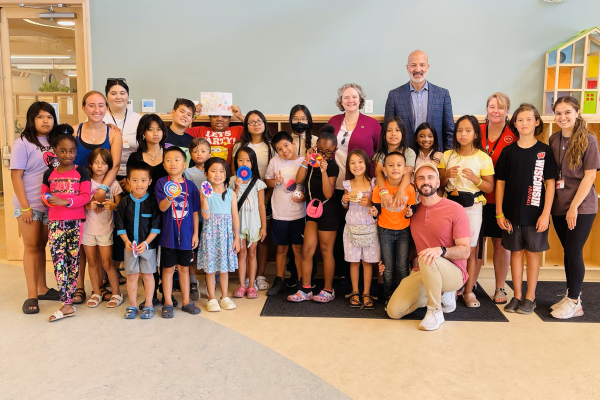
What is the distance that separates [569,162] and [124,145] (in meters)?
3.35

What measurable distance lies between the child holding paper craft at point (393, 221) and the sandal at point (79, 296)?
93.0 inches

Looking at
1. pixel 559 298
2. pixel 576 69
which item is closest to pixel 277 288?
pixel 559 298

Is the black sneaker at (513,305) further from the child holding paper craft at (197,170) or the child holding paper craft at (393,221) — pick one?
the child holding paper craft at (197,170)

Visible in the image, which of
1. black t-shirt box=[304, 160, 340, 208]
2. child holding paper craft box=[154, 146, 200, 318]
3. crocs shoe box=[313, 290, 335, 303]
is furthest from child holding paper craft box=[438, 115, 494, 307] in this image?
child holding paper craft box=[154, 146, 200, 318]

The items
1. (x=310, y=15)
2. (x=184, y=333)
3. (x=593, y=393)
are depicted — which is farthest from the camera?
(x=310, y=15)

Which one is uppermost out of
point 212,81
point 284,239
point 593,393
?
point 212,81

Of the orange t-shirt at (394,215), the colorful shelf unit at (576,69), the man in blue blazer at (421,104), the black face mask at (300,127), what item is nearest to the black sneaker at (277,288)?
the orange t-shirt at (394,215)

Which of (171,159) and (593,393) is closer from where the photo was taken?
(593,393)

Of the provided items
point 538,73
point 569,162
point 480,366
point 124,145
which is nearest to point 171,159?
point 124,145

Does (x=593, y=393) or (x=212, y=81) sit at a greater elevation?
(x=212, y=81)

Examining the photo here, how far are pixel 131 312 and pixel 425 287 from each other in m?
2.10

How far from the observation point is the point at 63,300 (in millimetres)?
3342

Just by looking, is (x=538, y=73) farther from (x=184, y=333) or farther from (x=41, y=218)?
(x=41, y=218)

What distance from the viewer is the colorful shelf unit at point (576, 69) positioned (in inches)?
210
